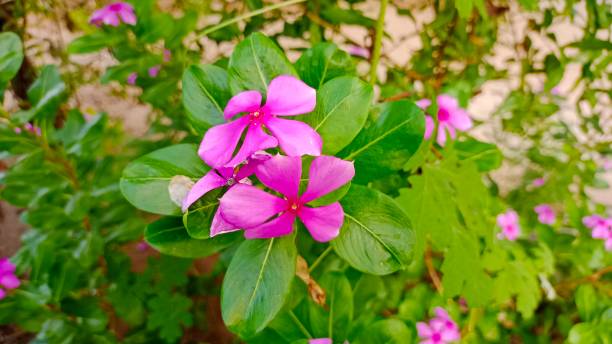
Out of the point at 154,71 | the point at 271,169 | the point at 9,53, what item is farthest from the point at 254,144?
the point at 154,71

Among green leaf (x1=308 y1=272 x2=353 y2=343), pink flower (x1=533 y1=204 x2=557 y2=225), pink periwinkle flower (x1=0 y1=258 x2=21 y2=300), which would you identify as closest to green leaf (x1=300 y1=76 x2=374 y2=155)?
green leaf (x1=308 y1=272 x2=353 y2=343)

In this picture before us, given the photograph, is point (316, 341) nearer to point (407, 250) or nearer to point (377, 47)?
point (407, 250)

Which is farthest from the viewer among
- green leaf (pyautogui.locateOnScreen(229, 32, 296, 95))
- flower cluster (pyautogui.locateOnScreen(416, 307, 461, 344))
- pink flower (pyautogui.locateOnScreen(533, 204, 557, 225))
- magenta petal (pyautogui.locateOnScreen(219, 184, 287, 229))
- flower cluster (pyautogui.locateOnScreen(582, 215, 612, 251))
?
pink flower (pyautogui.locateOnScreen(533, 204, 557, 225))

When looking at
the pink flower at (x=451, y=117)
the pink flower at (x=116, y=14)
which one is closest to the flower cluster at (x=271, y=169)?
the pink flower at (x=451, y=117)

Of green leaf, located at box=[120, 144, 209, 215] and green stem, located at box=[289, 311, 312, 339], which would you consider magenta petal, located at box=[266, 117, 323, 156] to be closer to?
green leaf, located at box=[120, 144, 209, 215]

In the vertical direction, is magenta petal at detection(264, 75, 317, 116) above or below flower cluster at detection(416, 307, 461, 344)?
above

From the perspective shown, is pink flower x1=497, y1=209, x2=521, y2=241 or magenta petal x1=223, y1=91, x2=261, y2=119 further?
pink flower x1=497, y1=209, x2=521, y2=241

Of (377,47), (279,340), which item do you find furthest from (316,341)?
(377,47)

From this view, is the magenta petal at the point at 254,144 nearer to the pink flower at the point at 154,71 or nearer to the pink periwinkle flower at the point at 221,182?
the pink periwinkle flower at the point at 221,182
